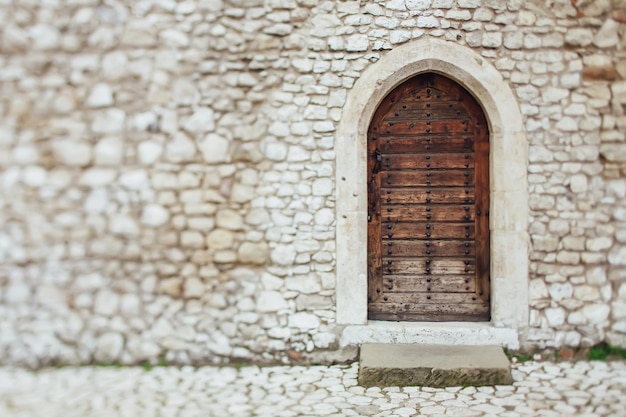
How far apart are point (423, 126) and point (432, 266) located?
1197mm

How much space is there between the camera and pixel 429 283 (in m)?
4.46

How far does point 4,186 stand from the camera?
4.39 m

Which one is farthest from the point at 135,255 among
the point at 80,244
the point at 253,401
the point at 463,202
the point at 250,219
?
the point at 463,202

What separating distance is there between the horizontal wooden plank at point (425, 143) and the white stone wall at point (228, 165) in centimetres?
49

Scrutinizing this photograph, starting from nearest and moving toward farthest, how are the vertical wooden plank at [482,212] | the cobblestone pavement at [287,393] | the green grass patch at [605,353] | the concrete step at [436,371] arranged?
the cobblestone pavement at [287,393], the concrete step at [436,371], the green grass patch at [605,353], the vertical wooden plank at [482,212]

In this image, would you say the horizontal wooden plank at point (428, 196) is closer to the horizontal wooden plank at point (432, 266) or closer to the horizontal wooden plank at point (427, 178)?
the horizontal wooden plank at point (427, 178)

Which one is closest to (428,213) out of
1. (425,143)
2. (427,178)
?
(427,178)

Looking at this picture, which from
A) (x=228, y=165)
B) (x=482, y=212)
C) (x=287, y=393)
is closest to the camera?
(x=287, y=393)

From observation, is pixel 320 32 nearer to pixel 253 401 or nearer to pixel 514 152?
pixel 514 152

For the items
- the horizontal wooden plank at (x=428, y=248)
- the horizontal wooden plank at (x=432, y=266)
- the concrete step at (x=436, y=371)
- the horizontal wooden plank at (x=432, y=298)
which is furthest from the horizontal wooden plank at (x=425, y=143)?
the concrete step at (x=436, y=371)

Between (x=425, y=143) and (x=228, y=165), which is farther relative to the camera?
(x=425, y=143)

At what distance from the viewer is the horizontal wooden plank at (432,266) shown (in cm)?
445

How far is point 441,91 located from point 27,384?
403 cm

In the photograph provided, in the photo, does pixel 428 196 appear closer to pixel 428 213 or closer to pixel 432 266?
pixel 428 213
